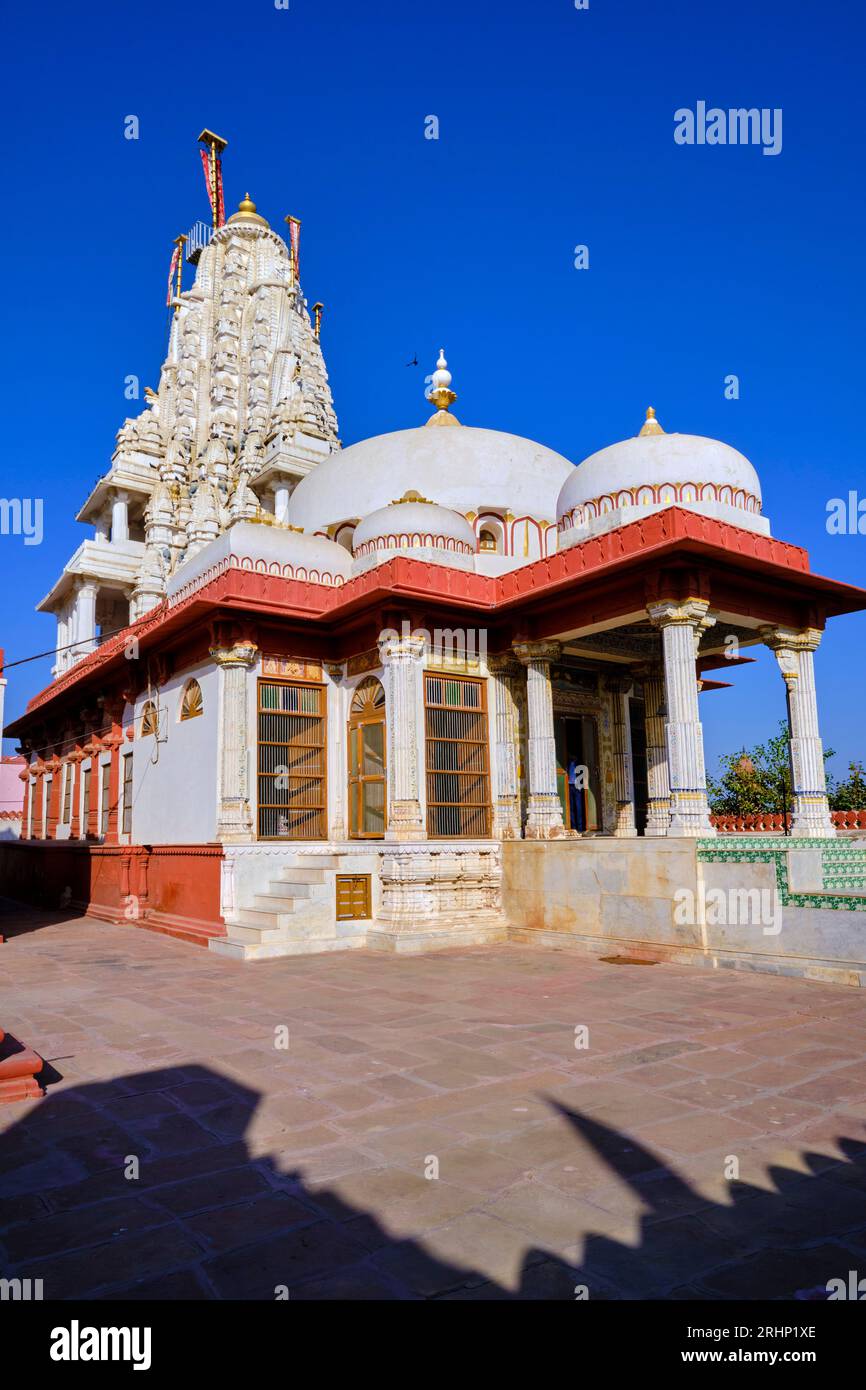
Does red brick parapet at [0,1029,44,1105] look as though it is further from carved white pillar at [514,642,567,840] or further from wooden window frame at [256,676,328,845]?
carved white pillar at [514,642,567,840]

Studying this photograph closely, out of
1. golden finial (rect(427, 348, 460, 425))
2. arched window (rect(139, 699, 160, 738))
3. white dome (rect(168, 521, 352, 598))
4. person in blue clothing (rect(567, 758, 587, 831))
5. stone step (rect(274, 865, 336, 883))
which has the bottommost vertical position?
stone step (rect(274, 865, 336, 883))

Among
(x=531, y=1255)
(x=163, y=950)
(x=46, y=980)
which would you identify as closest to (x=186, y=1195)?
(x=531, y=1255)

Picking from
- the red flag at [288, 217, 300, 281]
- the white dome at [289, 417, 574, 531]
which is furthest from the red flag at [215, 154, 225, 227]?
the white dome at [289, 417, 574, 531]

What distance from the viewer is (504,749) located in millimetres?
13883

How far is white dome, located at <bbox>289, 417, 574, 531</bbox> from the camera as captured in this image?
57.1 feet

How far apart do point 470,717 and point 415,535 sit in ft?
10.2

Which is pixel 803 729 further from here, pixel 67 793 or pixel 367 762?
pixel 67 793

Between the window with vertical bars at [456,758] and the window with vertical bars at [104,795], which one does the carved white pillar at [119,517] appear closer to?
the window with vertical bars at [104,795]

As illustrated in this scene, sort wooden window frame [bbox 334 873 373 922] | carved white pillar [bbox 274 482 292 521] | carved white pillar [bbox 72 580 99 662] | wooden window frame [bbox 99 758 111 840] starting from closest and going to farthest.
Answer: wooden window frame [bbox 334 873 373 922] < wooden window frame [bbox 99 758 111 840] < carved white pillar [bbox 274 482 292 521] < carved white pillar [bbox 72 580 99 662]

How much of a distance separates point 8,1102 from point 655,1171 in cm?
350

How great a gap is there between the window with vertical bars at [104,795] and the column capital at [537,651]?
10.3 meters

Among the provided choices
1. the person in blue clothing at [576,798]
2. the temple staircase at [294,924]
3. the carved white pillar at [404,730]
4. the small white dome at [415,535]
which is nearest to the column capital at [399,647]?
the carved white pillar at [404,730]

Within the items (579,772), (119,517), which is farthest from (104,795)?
(119,517)

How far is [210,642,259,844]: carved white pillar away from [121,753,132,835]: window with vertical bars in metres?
5.40
